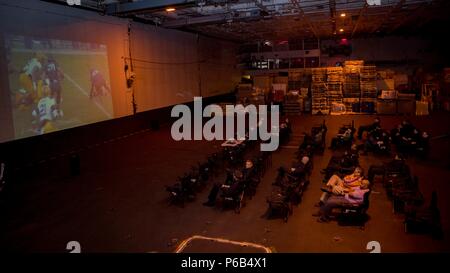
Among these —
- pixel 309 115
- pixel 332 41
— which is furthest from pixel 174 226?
pixel 332 41

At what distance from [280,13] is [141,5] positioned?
7.95 m

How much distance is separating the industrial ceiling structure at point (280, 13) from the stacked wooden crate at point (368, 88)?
10.9 ft

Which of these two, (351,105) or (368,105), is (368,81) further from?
(351,105)

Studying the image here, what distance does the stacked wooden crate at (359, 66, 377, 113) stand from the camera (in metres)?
25.4

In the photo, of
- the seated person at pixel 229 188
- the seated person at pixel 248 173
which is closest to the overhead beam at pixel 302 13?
the seated person at pixel 248 173

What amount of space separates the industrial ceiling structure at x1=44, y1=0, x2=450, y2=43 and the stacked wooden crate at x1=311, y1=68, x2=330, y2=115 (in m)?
3.89

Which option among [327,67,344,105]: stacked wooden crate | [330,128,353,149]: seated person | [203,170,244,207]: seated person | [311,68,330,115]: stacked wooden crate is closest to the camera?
[203,170,244,207]: seated person

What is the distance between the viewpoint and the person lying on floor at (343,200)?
8314 millimetres

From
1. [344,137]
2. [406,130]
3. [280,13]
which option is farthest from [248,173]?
[280,13]

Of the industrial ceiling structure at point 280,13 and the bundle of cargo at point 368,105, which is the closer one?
the industrial ceiling structure at point 280,13

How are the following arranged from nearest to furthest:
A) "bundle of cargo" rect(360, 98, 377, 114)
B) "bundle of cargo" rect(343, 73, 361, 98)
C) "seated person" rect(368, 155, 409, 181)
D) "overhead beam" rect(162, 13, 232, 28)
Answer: "seated person" rect(368, 155, 409, 181) → "overhead beam" rect(162, 13, 232, 28) → "bundle of cargo" rect(360, 98, 377, 114) → "bundle of cargo" rect(343, 73, 361, 98)

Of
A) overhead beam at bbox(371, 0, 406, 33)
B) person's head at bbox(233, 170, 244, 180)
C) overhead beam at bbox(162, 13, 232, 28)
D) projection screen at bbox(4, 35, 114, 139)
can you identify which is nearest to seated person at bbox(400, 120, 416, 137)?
overhead beam at bbox(371, 0, 406, 33)

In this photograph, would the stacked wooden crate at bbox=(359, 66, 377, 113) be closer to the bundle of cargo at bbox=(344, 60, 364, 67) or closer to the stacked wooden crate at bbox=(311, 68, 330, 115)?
the bundle of cargo at bbox=(344, 60, 364, 67)

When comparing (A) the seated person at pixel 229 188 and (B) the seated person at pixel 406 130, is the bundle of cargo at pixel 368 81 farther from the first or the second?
(A) the seated person at pixel 229 188
